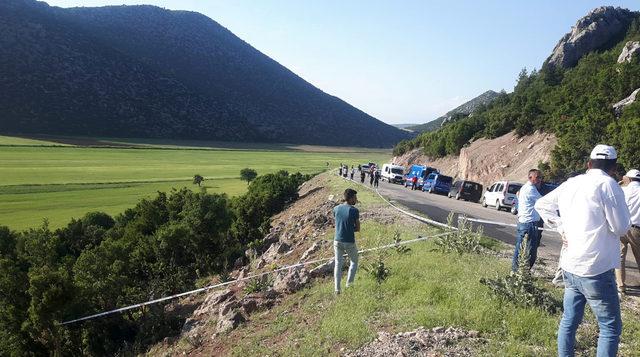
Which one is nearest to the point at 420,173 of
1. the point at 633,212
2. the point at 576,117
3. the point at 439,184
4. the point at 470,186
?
the point at 439,184

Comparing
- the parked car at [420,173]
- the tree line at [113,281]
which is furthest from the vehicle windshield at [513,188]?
the parked car at [420,173]

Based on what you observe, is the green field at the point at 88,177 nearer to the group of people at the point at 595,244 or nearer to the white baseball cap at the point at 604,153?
the group of people at the point at 595,244

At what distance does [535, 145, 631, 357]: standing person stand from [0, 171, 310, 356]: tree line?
32.5ft

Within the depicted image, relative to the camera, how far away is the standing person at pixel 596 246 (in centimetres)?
409

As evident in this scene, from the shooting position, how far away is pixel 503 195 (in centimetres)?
2536

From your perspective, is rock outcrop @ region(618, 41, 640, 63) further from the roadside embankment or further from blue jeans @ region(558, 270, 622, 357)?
blue jeans @ region(558, 270, 622, 357)

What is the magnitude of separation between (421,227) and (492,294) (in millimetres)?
7355

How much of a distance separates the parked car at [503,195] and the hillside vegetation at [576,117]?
24.4 feet

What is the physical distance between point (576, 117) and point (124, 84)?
14050cm

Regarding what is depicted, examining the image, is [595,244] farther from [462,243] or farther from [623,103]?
[623,103]

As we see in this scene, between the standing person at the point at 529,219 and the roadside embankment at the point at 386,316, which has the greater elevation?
the standing person at the point at 529,219

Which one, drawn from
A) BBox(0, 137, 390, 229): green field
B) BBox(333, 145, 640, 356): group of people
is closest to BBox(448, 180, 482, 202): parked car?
BBox(333, 145, 640, 356): group of people

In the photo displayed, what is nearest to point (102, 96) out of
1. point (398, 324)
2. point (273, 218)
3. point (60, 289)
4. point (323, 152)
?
point (323, 152)

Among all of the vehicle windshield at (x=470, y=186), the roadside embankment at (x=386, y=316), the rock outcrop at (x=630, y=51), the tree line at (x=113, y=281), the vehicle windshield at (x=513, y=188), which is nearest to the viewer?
the roadside embankment at (x=386, y=316)
